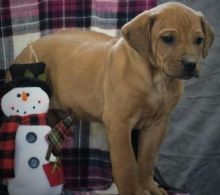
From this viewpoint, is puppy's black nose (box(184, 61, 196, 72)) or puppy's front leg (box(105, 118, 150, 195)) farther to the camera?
puppy's front leg (box(105, 118, 150, 195))

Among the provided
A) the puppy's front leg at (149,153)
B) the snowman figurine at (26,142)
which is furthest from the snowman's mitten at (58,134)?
the puppy's front leg at (149,153)

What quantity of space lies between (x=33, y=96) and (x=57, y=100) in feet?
0.68

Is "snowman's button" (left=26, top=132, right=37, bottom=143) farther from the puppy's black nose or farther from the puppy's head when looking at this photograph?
the puppy's black nose

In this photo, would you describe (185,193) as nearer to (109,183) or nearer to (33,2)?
(109,183)

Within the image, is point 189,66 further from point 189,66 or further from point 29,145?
point 29,145

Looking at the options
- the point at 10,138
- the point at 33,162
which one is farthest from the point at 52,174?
the point at 10,138

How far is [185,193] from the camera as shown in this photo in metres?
1.92

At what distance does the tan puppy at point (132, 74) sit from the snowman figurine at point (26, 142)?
16 centimetres

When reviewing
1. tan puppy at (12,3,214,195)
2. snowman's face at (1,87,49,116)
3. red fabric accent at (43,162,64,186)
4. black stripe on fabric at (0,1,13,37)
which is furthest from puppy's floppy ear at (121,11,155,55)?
black stripe on fabric at (0,1,13,37)

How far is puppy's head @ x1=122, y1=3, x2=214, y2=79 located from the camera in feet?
4.78

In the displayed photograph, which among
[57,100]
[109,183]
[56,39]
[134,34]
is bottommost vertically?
[109,183]

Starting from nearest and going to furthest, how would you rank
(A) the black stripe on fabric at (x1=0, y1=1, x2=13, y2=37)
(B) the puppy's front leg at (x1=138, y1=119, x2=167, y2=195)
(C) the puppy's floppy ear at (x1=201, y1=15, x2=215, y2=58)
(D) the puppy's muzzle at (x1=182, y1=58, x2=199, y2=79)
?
(D) the puppy's muzzle at (x1=182, y1=58, x2=199, y2=79) → (C) the puppy's floppy ear at (x1=201, y1=15, x2=215, y2=58) → (B) the puppy's front leg at (x1=138, y1=119, x2=167, y2=195) → (A) the black stripe on fabric at (x1=0, y1=1, x2=13, y2=37)

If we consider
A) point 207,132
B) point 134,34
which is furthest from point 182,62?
point 207,132

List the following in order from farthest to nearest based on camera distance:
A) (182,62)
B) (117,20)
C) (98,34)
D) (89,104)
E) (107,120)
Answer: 1. (117,20)
2. (98,34)
3. (89,104)
4. (107,120)
5. (182,62)
